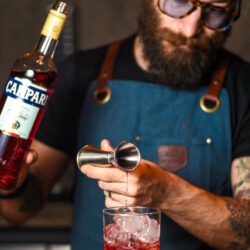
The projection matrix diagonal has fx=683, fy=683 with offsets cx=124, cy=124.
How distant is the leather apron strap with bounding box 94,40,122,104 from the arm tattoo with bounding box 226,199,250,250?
1.62 ft

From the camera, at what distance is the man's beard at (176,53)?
1.88 meters

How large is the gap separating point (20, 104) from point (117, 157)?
0.80ft

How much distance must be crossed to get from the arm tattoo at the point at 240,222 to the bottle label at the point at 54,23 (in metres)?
0.68

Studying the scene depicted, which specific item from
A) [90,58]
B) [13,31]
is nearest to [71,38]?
[13,31]

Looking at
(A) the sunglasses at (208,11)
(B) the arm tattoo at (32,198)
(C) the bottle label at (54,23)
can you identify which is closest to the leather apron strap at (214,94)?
(A) the sunglasses at (208,11)

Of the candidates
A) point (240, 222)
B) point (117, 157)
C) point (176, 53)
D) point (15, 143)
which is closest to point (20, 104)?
point (15, 143)

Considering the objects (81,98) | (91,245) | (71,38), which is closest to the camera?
(91,245)

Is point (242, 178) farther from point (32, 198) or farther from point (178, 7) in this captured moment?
point (32, 198)

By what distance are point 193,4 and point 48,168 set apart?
65 centimetres

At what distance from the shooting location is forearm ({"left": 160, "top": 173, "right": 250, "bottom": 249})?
170 cm

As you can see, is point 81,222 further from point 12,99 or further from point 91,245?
point 12,99

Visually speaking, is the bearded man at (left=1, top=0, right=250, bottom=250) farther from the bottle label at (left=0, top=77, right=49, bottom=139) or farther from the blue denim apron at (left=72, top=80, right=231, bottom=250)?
the bottle label at (left=0, top=77, right=49, bottom=139)

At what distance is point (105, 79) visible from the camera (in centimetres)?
204

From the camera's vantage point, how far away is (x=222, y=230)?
1.79 metres
